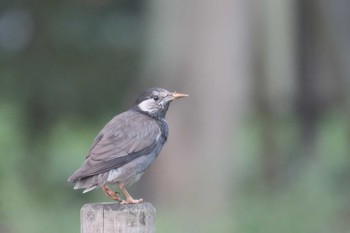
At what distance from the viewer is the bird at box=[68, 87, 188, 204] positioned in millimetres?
6555

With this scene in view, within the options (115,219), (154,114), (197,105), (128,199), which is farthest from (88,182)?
(197,105)

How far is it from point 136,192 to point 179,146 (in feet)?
5.35

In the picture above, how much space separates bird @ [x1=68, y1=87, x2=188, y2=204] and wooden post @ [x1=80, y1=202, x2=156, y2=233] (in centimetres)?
48

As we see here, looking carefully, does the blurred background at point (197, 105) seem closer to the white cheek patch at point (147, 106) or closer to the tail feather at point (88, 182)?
the white cheek patch at point (147, 106)

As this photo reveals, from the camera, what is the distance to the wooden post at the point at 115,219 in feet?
18.9

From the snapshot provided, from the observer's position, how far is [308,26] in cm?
2034

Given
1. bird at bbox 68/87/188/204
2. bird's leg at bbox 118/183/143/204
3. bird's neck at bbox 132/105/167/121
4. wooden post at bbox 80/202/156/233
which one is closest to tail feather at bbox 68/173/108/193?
bird at bbox 68/87/188/204

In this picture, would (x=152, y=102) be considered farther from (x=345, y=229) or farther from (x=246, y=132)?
(x=246, y=132)

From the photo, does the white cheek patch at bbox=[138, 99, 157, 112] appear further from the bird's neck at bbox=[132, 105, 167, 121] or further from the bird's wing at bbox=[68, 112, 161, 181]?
the bird's wing at bbox=[68, 112, 161, 181]

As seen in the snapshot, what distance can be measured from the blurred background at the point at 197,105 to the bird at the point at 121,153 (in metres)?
4.69

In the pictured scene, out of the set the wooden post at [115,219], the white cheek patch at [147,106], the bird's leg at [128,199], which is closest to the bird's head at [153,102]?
the white cheek patch at [147,106]

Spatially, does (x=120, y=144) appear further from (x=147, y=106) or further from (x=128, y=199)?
(x=147, y=106)

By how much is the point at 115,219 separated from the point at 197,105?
338 inches

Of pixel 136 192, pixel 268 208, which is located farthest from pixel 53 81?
pixel 268 208
